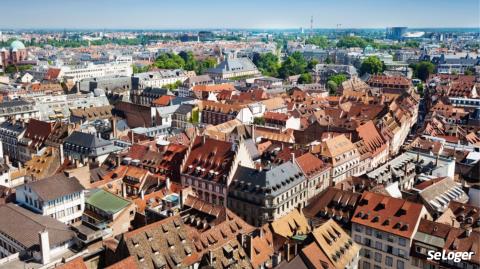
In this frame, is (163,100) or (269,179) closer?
(269,179)

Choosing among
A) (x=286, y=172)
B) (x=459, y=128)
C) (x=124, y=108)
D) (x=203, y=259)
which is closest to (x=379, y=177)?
(x=286, y=172)

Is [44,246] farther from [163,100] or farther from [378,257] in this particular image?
[163,100]

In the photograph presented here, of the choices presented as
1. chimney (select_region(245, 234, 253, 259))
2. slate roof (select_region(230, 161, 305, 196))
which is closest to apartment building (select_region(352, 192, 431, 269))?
slate roof (select_region(230, 161, 305, 196))

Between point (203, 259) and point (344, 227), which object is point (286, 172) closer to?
point (344, 227)

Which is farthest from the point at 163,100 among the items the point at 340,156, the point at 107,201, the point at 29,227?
the point at 29,227

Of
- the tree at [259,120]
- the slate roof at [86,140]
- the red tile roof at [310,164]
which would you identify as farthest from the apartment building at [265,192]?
the tree at [259,120]

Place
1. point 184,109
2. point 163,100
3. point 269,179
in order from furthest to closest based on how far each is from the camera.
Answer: point 163,100 → point 184,109 → point 269,179
